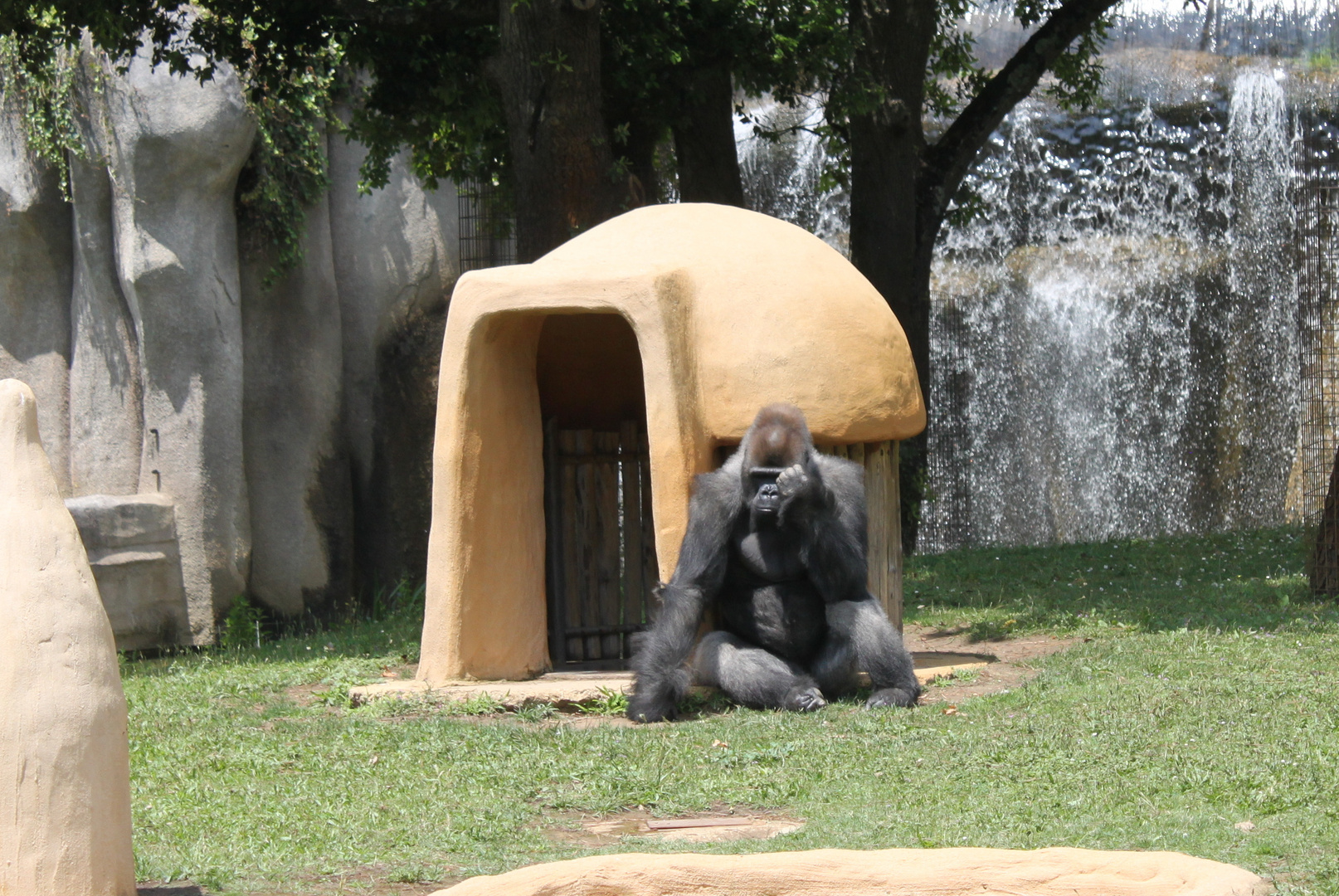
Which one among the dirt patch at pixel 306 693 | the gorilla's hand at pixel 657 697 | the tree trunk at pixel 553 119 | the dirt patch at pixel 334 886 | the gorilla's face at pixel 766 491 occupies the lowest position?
the dirt patch at pixel 334 886

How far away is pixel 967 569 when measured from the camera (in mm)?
12922

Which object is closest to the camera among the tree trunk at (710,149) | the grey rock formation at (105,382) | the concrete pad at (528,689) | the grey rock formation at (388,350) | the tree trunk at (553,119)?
the concrete pad at (528,689)

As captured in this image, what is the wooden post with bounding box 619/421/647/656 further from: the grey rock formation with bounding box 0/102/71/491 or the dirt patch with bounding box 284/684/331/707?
the grey rock formation with bounding box 0/102/71/491

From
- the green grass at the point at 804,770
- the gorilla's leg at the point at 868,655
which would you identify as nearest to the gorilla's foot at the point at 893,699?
the gorilla's leg at the point at 868,655

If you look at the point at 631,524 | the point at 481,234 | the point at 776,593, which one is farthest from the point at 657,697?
the point at 481,234

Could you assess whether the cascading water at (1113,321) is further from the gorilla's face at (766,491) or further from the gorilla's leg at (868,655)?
the gorilla's face at (766,491)

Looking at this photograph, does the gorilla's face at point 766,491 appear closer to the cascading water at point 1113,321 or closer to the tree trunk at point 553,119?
the tree trunk at point 553,119

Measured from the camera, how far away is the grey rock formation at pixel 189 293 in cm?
1223

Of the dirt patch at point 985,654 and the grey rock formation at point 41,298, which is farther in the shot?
the grey rock formation at point 41,298

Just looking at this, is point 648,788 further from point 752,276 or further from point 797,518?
point 752,276

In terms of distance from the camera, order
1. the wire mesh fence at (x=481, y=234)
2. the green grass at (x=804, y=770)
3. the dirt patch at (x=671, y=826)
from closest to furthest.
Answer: the green grass at (x=804, y=770)
the dirt patch at (x=671, y=826)
the wire mesh fence at (x=481, y=234)

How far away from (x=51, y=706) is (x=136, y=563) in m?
8.80

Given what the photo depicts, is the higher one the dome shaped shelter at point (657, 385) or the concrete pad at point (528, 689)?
the dome shaped shelter at point (657, 385)

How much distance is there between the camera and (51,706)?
3.81m
